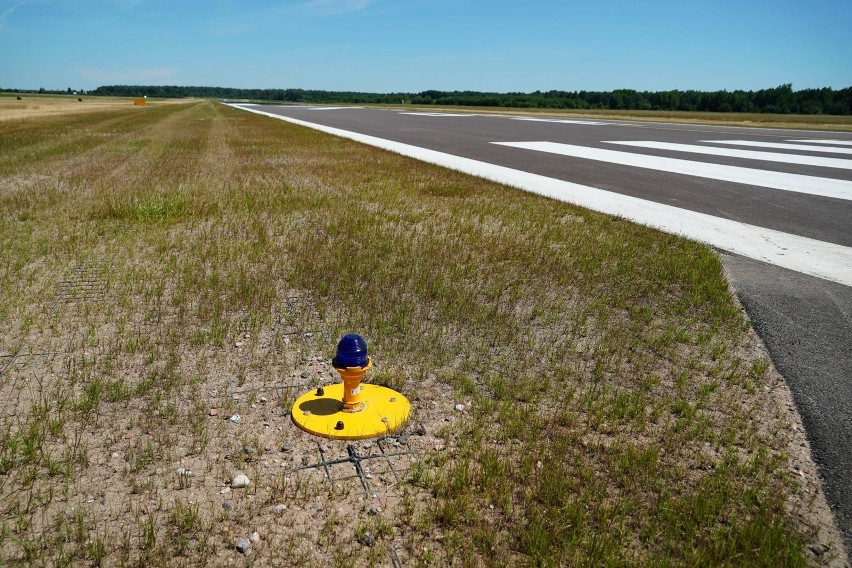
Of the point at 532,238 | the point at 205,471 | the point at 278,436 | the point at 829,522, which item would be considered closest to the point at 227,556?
the point at 205,471

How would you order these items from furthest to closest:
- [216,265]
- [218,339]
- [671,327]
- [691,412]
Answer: [216,265]
[671,327]
[218,339]
[691,412]

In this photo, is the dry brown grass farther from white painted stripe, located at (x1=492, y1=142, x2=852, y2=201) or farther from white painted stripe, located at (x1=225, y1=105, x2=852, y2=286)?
white painted stripe, located at (x1=225, y1=105, x2=852, y2=286)

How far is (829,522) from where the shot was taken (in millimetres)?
2701

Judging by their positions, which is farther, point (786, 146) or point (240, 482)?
point (786, 146)

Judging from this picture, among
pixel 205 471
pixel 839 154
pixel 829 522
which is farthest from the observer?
pixel 839 154

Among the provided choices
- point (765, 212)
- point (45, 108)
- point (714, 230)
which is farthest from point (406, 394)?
point (45, 108)

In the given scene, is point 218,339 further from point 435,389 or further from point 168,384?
point 435,389

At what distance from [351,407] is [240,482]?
0.90m

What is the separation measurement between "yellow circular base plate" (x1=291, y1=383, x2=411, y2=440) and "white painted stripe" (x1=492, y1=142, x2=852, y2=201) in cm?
1112

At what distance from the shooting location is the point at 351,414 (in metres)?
3.57

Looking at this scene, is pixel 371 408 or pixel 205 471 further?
pixel 371 408

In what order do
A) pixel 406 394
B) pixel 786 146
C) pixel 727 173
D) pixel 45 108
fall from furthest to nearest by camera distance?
1. pixel 45 108
2. pixel 786 146
3. pixel 727 173
4. pixel 406 394

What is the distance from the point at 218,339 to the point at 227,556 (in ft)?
8.06

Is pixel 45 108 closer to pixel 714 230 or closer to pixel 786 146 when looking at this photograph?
pixel 786 146
